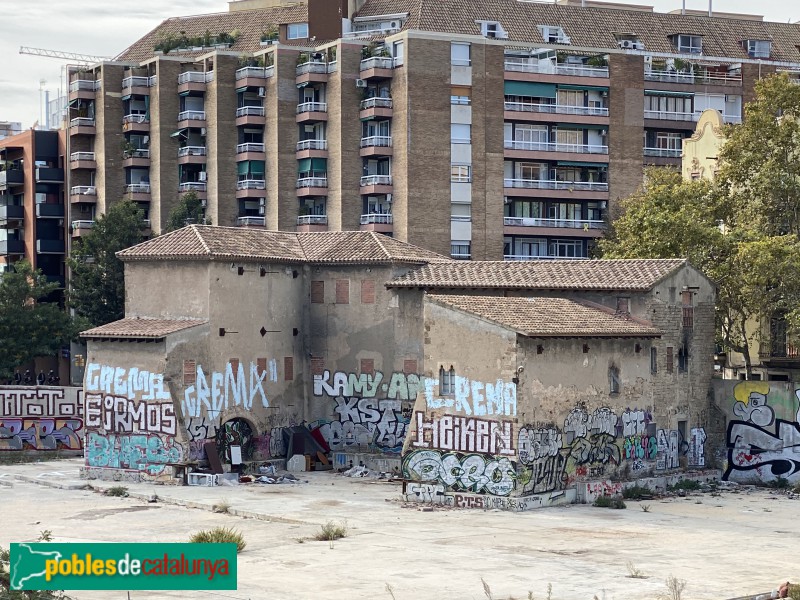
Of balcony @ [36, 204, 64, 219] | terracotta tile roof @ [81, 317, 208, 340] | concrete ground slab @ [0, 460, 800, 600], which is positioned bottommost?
concrete ground slab @ [0, 460, 800, 600]

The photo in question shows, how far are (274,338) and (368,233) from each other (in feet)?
19.0

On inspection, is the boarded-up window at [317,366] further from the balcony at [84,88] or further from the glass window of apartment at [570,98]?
the balcony at [84,88]

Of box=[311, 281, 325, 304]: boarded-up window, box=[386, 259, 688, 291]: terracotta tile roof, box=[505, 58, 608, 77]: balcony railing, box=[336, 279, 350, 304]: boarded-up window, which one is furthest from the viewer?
box=[505, 58, 608, 77]: balcony railing

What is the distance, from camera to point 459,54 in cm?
8744

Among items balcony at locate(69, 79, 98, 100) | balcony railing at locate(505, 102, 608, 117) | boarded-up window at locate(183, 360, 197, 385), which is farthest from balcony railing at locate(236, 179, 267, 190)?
boarded-up window at locate(183, 360, 197, 385)

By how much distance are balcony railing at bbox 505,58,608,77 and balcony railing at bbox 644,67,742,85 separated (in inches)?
154

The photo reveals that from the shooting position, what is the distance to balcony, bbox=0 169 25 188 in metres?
102

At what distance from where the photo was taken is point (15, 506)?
4784 cm

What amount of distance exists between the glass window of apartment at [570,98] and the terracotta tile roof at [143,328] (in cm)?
A: 4245

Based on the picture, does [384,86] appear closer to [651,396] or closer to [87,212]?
[87,212]

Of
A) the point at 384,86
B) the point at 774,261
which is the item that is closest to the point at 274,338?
the point at 774,261

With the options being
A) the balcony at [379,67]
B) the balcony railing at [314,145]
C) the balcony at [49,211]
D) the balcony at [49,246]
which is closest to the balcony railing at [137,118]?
the balcony at [49,211]

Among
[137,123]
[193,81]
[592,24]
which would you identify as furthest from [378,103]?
[137,123]

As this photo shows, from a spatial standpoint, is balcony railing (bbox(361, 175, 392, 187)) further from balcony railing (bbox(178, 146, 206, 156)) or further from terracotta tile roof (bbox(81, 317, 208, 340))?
terracotta tile roof (bbox(81, 317, 208, 340))
